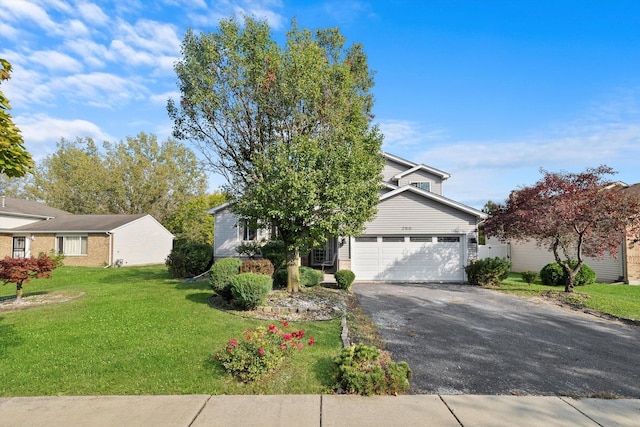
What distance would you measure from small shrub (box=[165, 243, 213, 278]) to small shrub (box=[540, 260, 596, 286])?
664 inches

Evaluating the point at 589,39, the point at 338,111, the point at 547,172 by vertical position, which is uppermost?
the point at 589,39

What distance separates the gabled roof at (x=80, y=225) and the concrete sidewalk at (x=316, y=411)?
2319cm

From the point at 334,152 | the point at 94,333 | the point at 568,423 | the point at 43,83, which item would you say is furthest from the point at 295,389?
the point at 43,83

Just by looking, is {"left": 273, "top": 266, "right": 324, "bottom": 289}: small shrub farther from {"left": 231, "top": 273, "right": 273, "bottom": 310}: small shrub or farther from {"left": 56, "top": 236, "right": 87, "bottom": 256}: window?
{"left": 56, "top": 236, "right": 87, "bottom": 256}: window

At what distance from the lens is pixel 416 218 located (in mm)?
16703

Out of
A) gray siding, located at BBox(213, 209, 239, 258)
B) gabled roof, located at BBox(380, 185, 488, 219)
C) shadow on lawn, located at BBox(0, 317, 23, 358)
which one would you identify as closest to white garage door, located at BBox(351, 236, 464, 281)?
gabled roof, located at BBox(380, 185, 488, 219)

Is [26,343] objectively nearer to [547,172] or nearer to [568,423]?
[568,423]

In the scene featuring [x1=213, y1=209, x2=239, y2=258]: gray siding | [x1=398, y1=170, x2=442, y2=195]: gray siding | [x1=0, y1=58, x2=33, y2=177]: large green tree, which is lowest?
[x1=213, y1=209, x2=239, y2=258]: gray siding

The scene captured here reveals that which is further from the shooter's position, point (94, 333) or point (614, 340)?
point (614, 340)

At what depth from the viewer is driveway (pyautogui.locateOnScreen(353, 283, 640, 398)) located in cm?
515

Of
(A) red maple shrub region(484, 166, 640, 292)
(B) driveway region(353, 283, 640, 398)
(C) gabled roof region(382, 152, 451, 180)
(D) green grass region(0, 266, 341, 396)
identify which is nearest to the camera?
(D) green grass region(0, 266, 341, 396)

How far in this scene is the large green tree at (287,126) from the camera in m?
10.5

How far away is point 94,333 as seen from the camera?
7.06 meters

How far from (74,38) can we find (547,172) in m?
16.5
